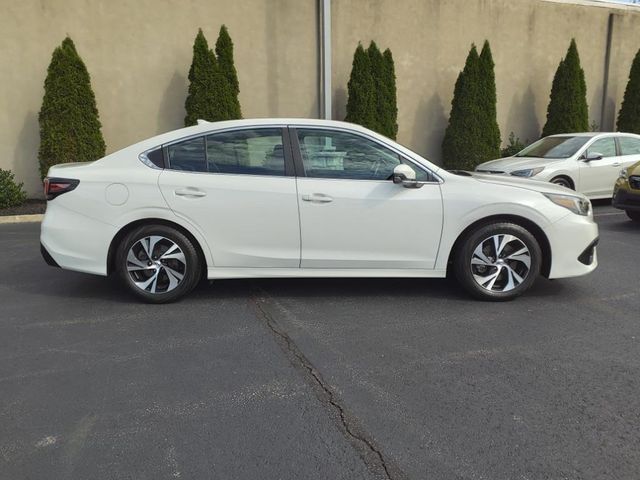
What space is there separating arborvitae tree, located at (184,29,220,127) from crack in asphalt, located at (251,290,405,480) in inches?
282

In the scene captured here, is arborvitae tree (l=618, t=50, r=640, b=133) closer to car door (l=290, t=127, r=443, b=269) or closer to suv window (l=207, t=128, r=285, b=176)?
car door (l=290, t=127, r=443, b=269)

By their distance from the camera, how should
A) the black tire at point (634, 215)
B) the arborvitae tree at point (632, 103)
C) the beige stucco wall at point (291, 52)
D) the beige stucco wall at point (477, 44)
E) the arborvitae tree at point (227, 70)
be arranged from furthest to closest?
the arborvitae tree at point (632, 103)
the beige stucco wall at point (477, 44)
the arborvitae tree at point (227, 70)
the beige stucco wall at point (291, 52)
the black tire at point (634, 215)

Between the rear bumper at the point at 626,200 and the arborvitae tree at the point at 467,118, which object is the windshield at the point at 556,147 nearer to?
the rear bumper at the point at 626,200

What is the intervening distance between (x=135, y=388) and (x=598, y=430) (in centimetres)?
255

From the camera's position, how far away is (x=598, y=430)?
277cm

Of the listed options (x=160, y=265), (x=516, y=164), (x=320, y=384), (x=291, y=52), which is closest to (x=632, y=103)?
(x=516, y=164)

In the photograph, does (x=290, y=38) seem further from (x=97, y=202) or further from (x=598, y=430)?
(x=598, y=430)

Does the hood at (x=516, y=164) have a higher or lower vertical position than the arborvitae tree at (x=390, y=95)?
lower

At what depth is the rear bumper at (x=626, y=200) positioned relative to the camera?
27.0ft

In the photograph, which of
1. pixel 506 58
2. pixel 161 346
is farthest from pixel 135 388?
pixel 506 58

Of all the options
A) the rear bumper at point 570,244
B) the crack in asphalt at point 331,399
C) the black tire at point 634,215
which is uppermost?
the rear bumper at point 570,244

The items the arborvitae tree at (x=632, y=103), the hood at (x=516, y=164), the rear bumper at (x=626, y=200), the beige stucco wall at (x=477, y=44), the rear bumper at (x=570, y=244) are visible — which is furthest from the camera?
the arborvitae tree at (x=632, y=103)

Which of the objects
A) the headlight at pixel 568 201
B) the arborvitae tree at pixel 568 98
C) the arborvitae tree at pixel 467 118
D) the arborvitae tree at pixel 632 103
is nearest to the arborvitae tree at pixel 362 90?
the arborvitae tree at pixel 467 118

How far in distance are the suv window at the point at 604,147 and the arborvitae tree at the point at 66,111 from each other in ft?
31.2
